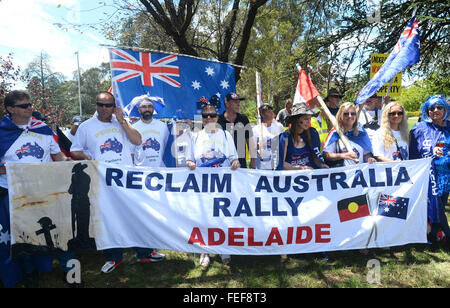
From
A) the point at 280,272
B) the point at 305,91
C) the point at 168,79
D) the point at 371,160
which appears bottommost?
the point at 280,272

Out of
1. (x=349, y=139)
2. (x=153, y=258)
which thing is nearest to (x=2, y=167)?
(x=153, y=258)

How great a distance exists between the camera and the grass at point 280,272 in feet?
11.0

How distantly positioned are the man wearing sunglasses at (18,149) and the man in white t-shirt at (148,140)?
105cm

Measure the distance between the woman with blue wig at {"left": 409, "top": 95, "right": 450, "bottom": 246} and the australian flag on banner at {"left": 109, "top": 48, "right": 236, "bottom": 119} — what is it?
330cm

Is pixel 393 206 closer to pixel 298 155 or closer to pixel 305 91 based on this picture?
pixel 298 155

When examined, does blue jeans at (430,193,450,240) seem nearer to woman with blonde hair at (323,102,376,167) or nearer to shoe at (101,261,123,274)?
woman with blonde hair at (323,102,376,167)

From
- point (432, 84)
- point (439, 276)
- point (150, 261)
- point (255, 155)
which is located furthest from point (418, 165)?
point (432, 84)

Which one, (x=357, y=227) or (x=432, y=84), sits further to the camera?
(x=432, y=84)

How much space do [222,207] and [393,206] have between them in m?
2.11

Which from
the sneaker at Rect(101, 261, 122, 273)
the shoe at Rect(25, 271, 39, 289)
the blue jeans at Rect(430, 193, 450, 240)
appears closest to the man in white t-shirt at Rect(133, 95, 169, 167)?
the sneaker at Rect(101, 261, 122, 273)

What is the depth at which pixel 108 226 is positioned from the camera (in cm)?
343

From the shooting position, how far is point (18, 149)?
326 cm
